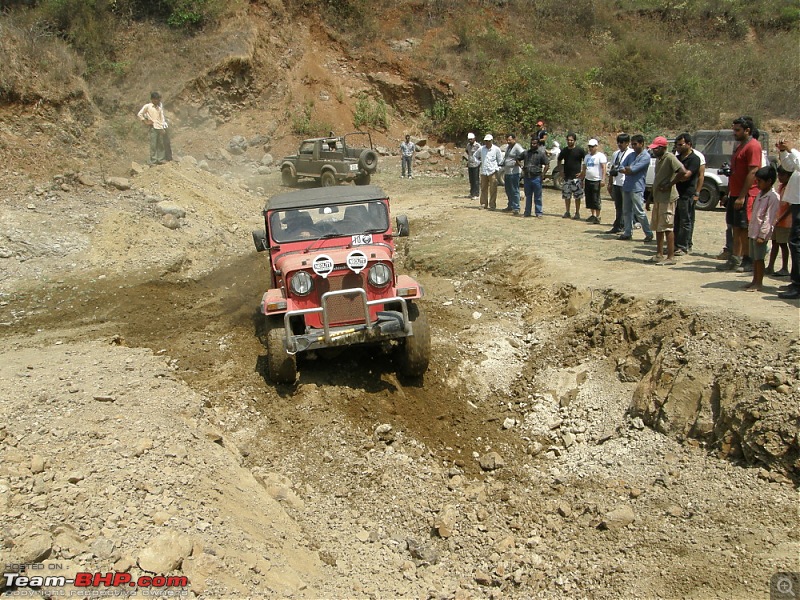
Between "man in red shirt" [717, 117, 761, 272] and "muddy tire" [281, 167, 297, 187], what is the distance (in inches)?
553

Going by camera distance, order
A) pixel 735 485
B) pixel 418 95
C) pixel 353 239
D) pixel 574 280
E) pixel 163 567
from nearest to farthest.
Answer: pixel 163 567 → pixel 735 485 → pixel 353 239 → pixel 574 280 → pixel 418 95

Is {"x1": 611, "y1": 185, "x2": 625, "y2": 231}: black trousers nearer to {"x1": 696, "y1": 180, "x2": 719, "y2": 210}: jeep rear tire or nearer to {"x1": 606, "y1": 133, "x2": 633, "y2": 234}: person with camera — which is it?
{"x1": 606, "y1": 133, "x2": 633, "y2": 234}: person with camera

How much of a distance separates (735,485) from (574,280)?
3.85 m

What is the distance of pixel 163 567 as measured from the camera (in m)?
3.48

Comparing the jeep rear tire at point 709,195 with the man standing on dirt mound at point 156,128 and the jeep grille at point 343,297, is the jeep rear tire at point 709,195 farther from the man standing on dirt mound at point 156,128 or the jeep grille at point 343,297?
the man standing on dirt mound at point 156,128

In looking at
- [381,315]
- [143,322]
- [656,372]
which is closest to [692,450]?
[656,372]

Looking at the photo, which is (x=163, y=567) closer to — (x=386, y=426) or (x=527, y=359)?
(x=386, y=426)

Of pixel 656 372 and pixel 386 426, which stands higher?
pixel 656 372

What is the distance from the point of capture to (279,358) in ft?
19.7

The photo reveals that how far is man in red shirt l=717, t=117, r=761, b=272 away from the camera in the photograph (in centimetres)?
707

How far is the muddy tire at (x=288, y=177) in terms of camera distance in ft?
64.4

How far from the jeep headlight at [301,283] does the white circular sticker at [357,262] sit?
411 mm

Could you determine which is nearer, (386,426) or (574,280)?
(386,426)

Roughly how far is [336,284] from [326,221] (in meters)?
0.97
